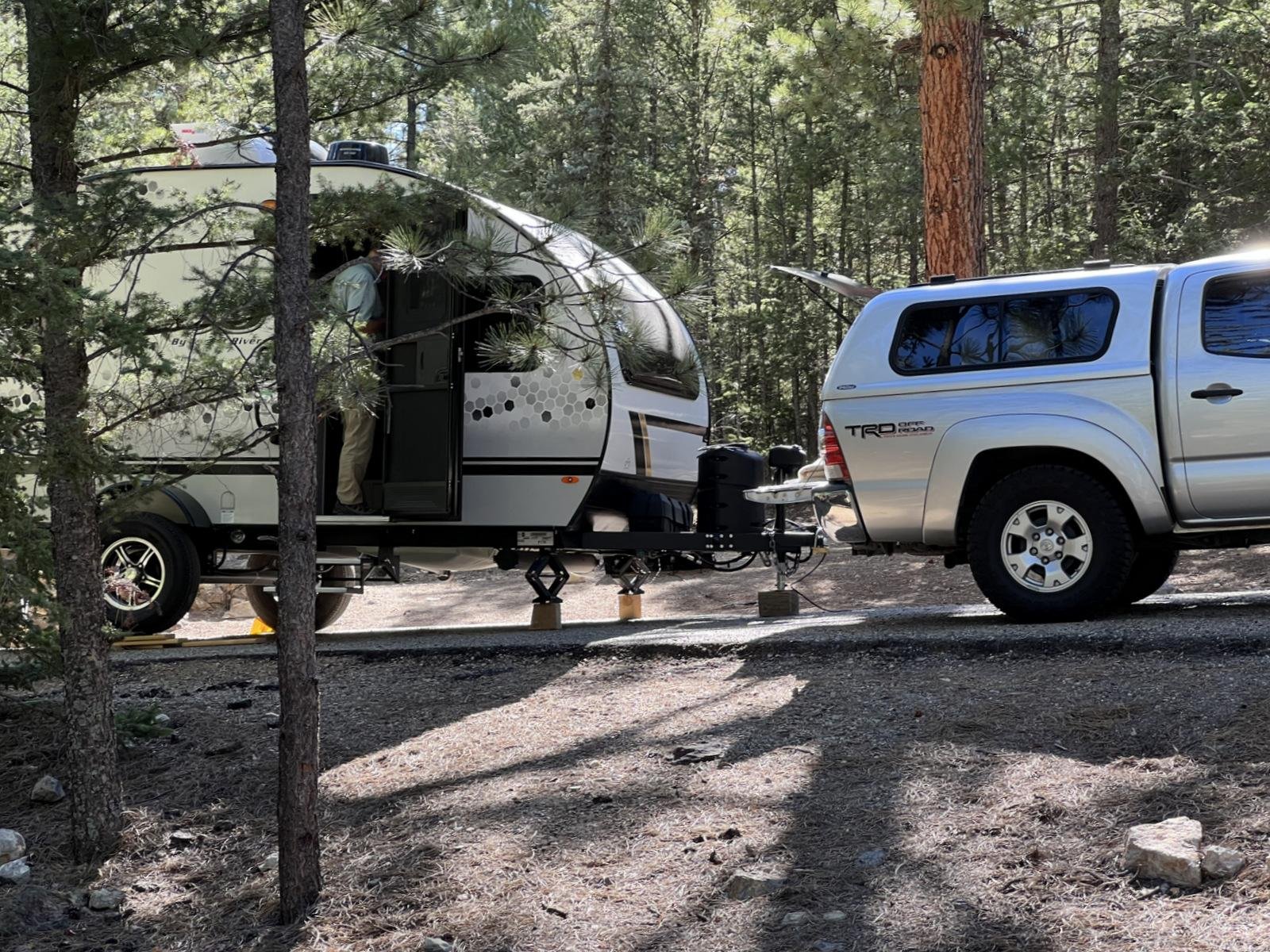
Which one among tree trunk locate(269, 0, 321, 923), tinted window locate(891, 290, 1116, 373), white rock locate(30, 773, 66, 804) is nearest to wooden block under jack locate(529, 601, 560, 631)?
tinted window locate(891, 290, 1116, 373)

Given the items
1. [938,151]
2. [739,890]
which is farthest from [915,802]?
[938,151]

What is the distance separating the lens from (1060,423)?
782cm

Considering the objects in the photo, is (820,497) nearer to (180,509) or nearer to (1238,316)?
(1238,316)

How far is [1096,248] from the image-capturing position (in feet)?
65.4

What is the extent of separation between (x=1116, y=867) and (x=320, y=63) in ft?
15.1

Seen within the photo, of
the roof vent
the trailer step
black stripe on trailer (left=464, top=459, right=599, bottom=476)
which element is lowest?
the trailer step

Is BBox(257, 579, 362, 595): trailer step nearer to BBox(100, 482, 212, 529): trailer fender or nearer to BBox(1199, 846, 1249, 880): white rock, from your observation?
BBox(100, 482, 212, 529): trailer fender

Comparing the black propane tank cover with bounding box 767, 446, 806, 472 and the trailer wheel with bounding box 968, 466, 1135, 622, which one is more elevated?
the black propane tank cover with bounding box 767, 446, 806, 472

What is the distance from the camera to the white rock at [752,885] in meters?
4.41

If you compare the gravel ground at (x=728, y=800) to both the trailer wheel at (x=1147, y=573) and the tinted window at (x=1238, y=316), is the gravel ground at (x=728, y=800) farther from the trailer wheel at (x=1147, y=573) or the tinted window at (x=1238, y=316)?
the tinted window at (x=1238, y=316)

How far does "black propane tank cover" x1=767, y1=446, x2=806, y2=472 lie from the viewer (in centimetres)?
1122

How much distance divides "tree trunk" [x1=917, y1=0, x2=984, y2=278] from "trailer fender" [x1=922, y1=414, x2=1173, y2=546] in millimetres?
4411

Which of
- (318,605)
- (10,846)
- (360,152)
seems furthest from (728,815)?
(318,605)

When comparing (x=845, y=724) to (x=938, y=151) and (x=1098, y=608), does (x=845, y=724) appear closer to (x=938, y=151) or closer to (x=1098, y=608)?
(x=1098, y=608)
